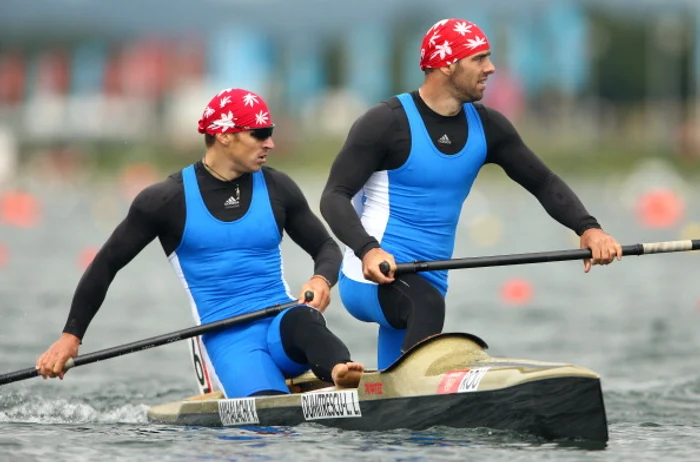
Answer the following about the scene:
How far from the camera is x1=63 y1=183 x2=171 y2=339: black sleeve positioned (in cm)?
827

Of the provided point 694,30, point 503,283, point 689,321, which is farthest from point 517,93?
point 689,321

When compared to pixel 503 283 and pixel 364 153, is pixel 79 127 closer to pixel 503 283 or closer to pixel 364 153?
pixel 503 283

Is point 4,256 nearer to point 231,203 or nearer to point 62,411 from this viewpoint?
point 62,411

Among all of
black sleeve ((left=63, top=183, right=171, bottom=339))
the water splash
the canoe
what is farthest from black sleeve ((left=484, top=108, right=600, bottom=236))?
the water splash

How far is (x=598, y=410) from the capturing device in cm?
721

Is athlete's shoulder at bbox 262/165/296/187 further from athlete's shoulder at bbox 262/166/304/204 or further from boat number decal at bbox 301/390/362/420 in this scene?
boat number decal at bbox 301/390/362/420

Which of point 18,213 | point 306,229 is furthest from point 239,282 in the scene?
point 18,213

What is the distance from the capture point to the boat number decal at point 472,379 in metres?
7.39

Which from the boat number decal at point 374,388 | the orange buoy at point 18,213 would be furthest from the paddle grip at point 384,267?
the orange buoy at point 18,213

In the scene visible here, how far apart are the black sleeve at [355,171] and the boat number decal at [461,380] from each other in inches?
34.2

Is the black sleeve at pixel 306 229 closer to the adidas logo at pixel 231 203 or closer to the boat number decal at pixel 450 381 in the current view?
the adidas logo at pixel 231 203

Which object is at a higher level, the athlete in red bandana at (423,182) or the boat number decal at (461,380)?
the athlete in red bandana at (423,182)

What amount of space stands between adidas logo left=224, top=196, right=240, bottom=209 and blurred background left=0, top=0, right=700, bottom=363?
6.30 meters

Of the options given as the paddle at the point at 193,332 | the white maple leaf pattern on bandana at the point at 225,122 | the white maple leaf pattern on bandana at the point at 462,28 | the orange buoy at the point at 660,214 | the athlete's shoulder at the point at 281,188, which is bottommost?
the paddle at the point at 193,332
